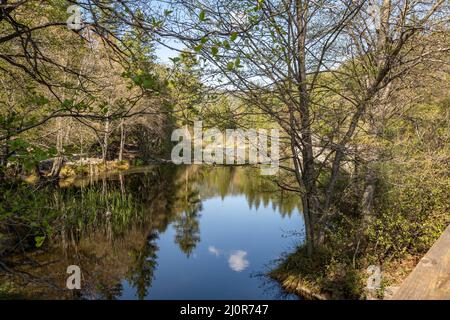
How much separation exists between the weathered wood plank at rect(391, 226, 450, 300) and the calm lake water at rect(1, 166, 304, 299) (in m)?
4.50

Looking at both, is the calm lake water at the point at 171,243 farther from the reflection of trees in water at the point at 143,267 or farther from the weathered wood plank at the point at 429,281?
the weathered wood plank at the point at 429,281

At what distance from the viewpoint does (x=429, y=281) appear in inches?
53.8

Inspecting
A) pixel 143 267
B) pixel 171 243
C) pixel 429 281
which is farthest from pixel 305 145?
pixel 171 243

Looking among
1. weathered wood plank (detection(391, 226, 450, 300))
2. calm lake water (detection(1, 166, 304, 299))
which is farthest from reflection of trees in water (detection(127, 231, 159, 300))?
weathered wood plank (detection(391, 226, 450, 300))

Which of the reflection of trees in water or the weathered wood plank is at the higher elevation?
the weathered wood plank

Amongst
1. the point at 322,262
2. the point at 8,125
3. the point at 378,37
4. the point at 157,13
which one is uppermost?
the point at 378,37

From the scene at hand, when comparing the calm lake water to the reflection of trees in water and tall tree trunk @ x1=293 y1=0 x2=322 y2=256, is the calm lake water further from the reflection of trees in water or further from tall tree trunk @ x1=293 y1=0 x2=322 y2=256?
tall tree trunk @ x1=293 y1=0 x2=322 y2=256

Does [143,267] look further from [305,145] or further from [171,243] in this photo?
[305,145]

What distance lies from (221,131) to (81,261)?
19.8 ft

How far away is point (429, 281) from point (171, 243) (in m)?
11.7

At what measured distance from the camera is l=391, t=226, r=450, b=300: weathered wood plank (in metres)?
1.32

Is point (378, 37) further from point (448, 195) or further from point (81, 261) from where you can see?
point (81, 261)
